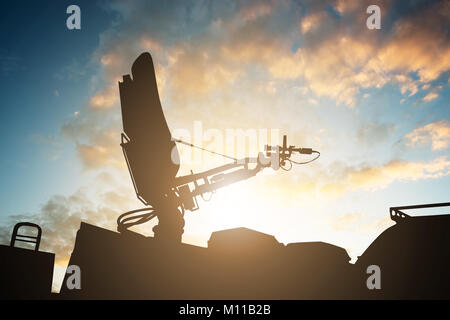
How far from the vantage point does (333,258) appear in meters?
12.6

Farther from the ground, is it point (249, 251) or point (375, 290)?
point (249, 251)

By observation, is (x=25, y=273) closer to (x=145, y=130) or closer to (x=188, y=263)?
(x=188, y=263)

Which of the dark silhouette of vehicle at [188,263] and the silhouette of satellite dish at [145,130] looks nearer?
the dark silhouette of vehicle at [188,263]

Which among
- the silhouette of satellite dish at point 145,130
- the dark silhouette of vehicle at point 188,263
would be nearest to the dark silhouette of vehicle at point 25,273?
the dark silhouette of vehicle at point 188,263

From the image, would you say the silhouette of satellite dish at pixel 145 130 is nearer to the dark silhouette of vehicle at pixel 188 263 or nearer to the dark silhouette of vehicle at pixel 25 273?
the dark silhouette of vehicle at pixel 188 263

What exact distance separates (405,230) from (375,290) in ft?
6.78

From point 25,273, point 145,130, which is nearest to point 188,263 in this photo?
point 25,273

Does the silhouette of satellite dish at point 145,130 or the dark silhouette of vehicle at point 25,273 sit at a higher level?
the silhouette of satellite dish at point 145,130

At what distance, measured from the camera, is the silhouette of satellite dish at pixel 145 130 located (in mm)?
12367

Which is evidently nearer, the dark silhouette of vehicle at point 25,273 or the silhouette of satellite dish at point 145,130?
the dark silhouette of vehicle at point 25,273

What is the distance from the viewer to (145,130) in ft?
40.9
